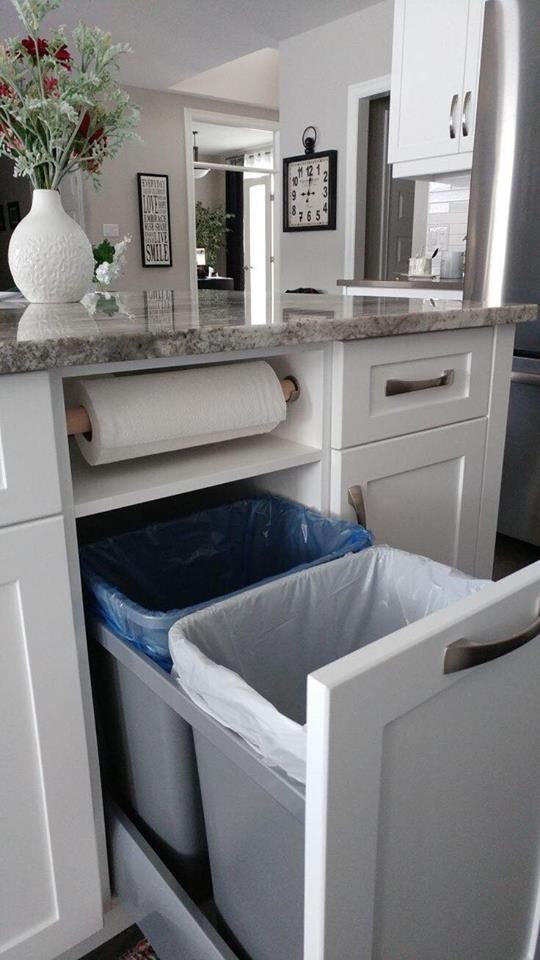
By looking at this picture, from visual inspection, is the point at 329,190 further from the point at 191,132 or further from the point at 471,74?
the point at 191,132

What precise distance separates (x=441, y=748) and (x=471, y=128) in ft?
9.97

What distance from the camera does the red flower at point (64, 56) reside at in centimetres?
118

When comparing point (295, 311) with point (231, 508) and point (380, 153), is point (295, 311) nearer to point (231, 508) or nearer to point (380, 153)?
point (231, 508)

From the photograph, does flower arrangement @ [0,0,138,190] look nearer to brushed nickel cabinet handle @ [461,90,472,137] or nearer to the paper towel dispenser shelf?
the paper towel dispenser shelf

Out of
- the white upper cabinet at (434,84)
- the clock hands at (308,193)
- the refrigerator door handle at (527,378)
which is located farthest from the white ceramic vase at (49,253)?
the clock hands at (308,193)

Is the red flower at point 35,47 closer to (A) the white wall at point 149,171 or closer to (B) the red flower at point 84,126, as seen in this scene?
(B) the red flower at point 84,126

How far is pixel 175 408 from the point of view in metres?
1.00

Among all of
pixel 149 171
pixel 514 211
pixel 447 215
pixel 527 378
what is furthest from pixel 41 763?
pixel 149 171

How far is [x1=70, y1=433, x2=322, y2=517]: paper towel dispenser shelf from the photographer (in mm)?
938

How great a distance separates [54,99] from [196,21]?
3.71 m

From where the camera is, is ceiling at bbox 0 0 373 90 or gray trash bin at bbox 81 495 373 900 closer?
gray trash bin at bbox 81 495 373 900

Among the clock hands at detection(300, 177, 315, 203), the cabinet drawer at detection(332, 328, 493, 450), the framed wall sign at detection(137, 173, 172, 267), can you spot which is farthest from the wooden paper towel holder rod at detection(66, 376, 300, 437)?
the framed wall sign at detection(137, 173, 172, 267)

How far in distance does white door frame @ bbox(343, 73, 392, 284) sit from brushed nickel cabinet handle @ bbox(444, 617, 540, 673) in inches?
156

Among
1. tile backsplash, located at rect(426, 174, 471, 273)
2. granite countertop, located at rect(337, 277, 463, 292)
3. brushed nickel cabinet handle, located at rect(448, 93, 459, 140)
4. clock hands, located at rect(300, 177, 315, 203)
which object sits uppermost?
brushed nickel cabinet handle, located at rect(448, 93, 459, 140)
